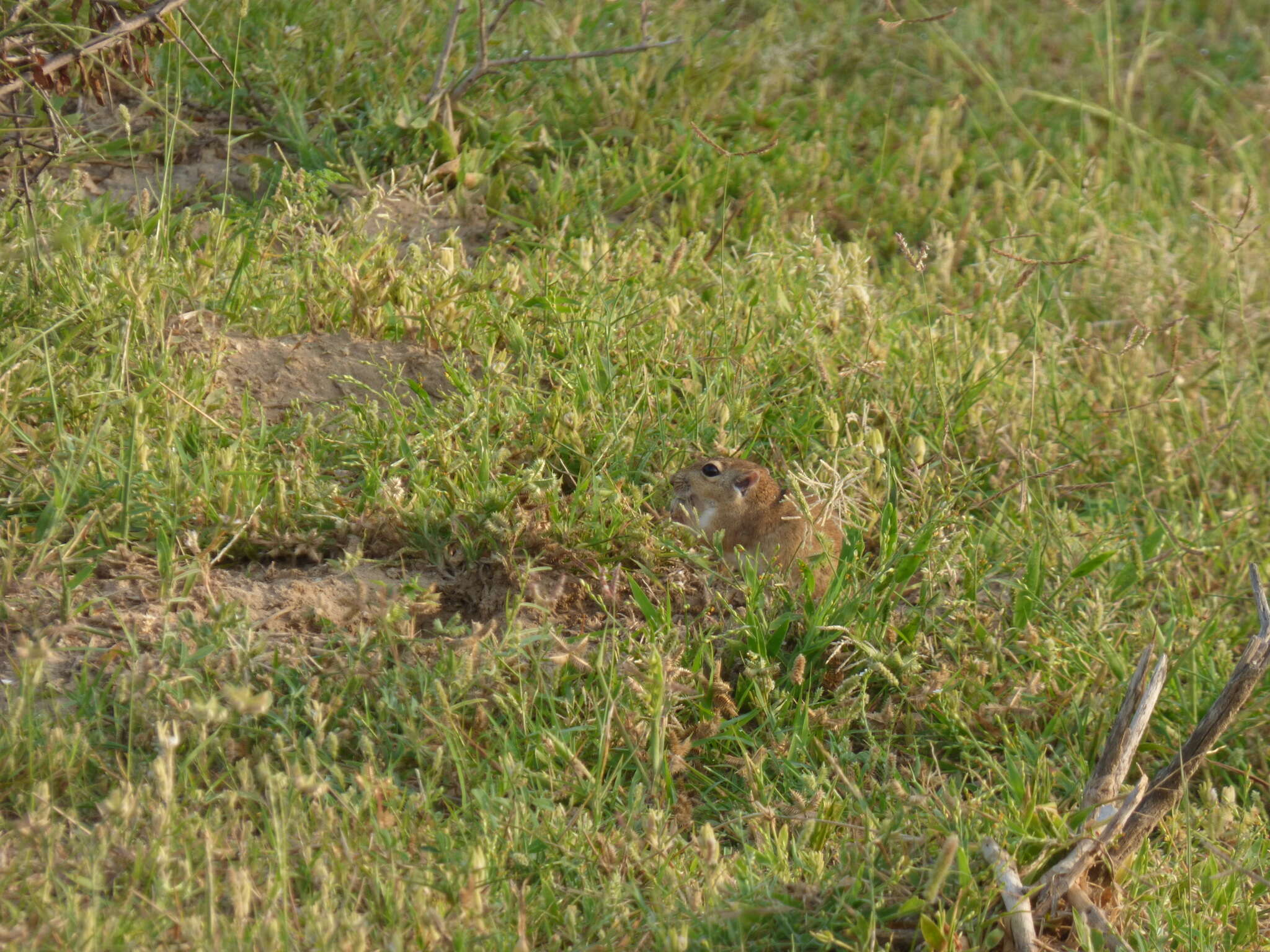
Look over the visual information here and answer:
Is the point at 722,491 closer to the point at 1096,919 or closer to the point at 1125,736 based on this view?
the point at 1125,736

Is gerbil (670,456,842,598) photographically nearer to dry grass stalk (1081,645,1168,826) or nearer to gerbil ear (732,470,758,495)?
gerbil ear (732,470,758,495)

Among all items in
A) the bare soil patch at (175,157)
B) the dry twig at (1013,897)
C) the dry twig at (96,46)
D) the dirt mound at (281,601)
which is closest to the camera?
the dry twig at (1013,897)

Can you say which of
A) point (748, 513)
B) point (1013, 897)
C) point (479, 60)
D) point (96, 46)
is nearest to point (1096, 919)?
point (1013, 897)

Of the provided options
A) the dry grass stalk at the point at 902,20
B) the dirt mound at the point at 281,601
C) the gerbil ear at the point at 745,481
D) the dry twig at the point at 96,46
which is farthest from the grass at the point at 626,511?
the dry grass stalk at the point at 902,20

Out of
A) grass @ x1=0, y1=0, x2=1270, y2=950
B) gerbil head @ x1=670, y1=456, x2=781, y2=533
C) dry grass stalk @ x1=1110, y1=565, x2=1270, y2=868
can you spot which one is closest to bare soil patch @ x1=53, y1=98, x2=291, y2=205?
grass @ x1=0, y1=0, x2=1270, y2=950

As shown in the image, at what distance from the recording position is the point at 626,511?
398cm

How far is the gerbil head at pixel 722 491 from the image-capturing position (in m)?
4.20

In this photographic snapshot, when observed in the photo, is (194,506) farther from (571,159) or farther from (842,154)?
(842,154)

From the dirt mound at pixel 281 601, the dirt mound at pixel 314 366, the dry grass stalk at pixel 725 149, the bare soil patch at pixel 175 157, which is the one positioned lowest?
the dirt mound at pixel 281 601

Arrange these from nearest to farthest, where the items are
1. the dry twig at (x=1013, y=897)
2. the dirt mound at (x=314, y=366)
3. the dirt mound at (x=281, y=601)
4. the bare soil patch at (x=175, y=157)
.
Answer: the dry twig at (x=1013, y=897)
the dirt mound at (x=281, y=601)
the dirt mound at (x=314, y=366)
the bare soil patch at (x=175, y=157)

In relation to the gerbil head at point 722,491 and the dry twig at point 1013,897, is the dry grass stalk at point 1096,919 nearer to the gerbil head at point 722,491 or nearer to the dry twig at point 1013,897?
the dry twig at point 1013,897

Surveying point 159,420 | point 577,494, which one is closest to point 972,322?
point 577,494

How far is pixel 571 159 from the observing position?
5.79 metres

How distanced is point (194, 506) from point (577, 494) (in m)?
1.10
